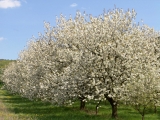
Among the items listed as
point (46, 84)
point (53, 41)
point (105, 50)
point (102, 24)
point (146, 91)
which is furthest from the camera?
point (53, 41)

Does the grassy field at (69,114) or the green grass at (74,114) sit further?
the green grass at (74,114)

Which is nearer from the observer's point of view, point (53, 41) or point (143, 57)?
point (143, 57)

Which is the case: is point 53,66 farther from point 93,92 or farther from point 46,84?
point 93,92

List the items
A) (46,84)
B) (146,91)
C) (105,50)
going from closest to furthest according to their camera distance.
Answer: (146,91), (105,50), (46,84)

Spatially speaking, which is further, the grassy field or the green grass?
the green grass

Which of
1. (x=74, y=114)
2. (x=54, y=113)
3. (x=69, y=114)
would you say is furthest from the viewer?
(x=54, y=113)

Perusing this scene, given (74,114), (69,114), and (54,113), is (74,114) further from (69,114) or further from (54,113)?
(54,113)

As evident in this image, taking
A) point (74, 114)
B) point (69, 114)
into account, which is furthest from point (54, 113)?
point (74, 114)

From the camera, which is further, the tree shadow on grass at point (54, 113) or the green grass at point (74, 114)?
the green grass at point (74, 114)

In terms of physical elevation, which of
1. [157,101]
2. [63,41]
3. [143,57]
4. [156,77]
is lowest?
[157,101]

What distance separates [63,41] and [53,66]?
359cm

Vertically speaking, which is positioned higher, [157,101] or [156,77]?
[156,77]

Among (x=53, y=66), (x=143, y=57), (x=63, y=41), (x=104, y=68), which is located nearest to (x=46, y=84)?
(x=53, y=66)

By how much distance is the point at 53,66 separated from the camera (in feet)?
128
